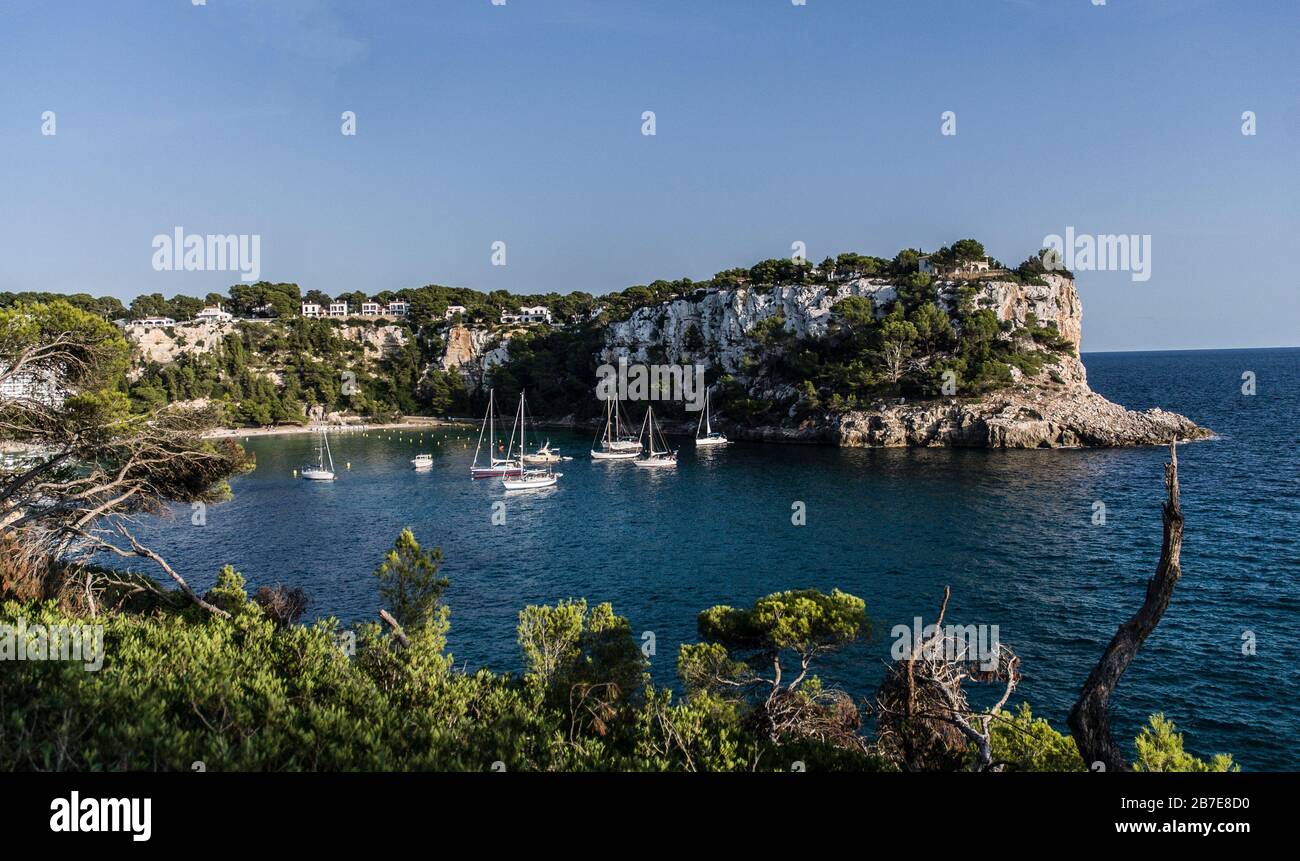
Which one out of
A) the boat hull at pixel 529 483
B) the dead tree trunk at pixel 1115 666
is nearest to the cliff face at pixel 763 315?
the boat hull at pixel 529 483

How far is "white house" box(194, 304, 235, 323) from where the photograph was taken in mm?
112312

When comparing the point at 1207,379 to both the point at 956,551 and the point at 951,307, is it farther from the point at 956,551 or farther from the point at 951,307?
the point at 956,551

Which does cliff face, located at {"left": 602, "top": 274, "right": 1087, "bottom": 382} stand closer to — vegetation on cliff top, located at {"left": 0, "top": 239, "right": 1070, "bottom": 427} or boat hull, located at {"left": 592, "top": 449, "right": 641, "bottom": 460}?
vegetation on cliff top, located at {"left": 0, "top": 239, "right": 1070, "bottom": 427}

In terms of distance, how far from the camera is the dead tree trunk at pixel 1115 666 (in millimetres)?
9703

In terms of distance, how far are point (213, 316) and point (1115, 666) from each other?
13960 cm

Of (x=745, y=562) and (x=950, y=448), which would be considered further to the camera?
(x=950, y=448)

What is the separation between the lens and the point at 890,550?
3353cm

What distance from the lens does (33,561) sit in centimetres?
1409

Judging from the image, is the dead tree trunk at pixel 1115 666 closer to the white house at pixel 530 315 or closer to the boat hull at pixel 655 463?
the boat hull at pixel 655 463

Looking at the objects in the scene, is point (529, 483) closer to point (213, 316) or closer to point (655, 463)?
point (655, 463)

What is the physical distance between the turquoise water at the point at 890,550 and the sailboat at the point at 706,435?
14064 millimetres
